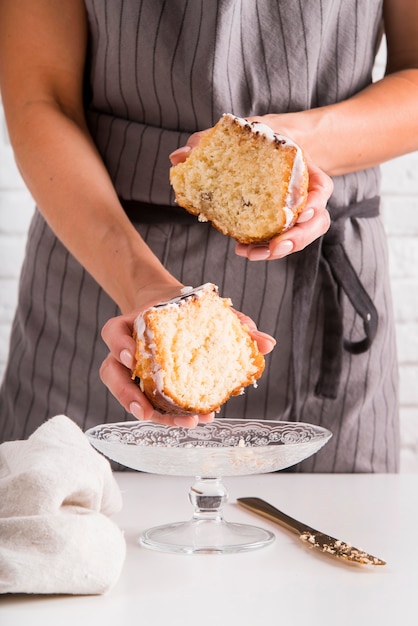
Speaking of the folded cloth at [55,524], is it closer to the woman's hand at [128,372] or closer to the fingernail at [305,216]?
the woman's hand at [128,372]

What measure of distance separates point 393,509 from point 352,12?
27.4 inches

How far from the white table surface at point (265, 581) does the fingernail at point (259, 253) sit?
286 mm

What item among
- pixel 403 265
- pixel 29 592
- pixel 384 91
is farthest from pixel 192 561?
pixel 403 265

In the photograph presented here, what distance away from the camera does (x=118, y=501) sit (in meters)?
1.04

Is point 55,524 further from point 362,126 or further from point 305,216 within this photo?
point 362,126

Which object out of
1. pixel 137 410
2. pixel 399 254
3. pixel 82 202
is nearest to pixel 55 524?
pixel 137 410

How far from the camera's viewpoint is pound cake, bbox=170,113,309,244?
A: 36.4 inches

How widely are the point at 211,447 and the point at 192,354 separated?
10 centimetres

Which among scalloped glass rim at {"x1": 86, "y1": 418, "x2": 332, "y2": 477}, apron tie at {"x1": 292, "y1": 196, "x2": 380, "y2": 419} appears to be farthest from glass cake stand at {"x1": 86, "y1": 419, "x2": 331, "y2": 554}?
apron tie at {"x1": 292, "y1": 196, "x2": 380, "y2": 419}

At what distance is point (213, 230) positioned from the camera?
1.35 meters

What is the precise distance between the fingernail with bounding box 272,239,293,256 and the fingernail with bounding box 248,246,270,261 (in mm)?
15

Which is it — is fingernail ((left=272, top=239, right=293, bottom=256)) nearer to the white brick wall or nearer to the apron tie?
the apron tie

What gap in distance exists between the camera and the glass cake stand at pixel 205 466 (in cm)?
95

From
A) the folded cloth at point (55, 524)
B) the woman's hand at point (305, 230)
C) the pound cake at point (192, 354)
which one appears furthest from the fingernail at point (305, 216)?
the folded cloth at point (55, 524)
